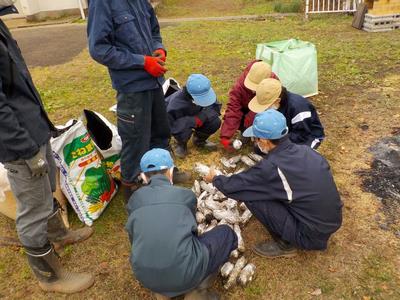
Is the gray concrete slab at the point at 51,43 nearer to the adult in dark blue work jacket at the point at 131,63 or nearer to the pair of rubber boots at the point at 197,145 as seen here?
the pair of rubber boots at the point at 197,145

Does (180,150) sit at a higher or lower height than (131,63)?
lower

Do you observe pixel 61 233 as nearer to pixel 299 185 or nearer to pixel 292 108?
pixel 299 185

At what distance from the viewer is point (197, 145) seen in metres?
4.46

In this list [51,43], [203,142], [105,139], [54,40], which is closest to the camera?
[105,139]

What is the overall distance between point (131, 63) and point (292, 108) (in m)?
1.64

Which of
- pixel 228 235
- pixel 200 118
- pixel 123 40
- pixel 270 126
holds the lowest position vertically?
pixel 228 235

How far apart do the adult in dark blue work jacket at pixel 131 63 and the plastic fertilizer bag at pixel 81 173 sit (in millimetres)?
251

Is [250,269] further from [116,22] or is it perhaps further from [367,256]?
[116,22]

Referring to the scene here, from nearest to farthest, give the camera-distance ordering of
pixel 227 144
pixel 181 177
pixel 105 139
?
pixel 105 139 → pixel 181 177 → pixel 227 144

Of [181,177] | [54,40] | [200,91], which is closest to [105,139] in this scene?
[181,177]

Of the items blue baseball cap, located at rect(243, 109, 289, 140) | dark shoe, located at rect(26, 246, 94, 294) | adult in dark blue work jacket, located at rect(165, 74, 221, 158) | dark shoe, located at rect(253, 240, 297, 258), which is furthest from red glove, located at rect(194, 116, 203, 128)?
dark shoe, located at rect(26, 246, 94, 294)

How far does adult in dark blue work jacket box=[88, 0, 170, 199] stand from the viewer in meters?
2.69

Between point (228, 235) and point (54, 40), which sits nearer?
point (228, 235)

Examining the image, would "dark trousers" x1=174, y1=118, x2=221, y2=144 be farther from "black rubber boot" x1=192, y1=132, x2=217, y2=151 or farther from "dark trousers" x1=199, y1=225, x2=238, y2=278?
"dark trousers" x1=199, y1=225, x2=238, y2=278
